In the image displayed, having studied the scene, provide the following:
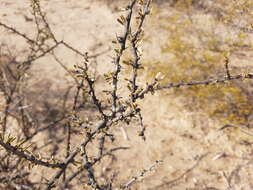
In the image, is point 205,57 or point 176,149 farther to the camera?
point 205,57

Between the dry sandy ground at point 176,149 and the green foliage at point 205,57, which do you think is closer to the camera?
the dry sandy ground at point 176,149

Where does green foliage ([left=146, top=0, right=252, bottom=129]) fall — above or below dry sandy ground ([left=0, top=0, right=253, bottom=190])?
above

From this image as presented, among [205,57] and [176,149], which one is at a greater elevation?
[205,57]

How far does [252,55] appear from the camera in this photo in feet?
8.45

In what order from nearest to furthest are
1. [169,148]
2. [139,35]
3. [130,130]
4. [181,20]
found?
[139,35] < [169,148] < [130,130] < [181,20]

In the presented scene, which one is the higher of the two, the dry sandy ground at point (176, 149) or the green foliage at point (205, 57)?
the green foliage at point (205, 57)

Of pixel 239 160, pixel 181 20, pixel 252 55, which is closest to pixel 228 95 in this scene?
pixel 252 55

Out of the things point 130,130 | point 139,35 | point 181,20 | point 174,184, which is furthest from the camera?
point 181,20

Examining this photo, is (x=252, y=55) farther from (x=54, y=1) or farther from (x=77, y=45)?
(x=54, y=1)

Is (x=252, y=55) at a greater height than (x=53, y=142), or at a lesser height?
greater

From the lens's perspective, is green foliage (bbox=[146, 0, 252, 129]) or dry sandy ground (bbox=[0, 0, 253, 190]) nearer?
dry sandy ground (bbox=[0, 0, 253, 190])

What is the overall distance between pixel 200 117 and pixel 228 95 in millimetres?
326

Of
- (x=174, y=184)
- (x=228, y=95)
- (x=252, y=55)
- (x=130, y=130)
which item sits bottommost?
(x=174, y=184)

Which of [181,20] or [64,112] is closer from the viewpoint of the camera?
[64,112]
